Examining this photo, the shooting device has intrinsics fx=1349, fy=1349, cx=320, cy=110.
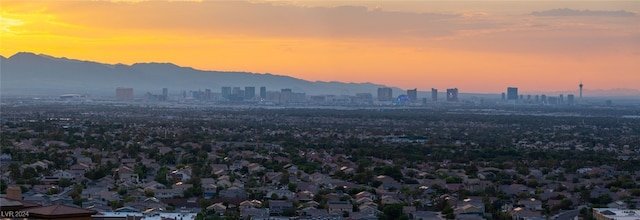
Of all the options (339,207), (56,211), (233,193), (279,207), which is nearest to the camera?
(56,211)

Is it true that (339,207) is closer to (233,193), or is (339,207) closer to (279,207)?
(279,207)

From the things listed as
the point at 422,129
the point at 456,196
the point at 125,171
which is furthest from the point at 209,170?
the point at 422,129

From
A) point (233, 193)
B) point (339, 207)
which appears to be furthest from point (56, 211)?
point (233, 193)

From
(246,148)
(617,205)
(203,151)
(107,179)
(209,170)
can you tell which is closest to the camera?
(617,205)

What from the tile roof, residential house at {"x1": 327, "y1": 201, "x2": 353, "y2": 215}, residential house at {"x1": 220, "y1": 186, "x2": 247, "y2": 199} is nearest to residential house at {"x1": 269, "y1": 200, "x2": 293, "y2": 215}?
residential house at {"x1": 327, "y1": 201, "x2": 353, "y2": 215}

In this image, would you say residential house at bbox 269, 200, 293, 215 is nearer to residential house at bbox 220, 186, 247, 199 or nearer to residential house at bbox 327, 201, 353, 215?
residential house at bbox 327, 201, 353, 215

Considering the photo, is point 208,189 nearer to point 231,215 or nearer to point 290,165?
point 231,215

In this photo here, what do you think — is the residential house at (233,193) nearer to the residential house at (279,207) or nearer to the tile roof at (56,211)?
the residential house at (279,207)

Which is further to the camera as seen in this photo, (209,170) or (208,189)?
(209,170)

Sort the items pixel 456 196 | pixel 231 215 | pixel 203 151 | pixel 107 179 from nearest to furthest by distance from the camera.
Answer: pixel 231 215 < pixel 456 196 < pixel 107 179 < pixel 203 151

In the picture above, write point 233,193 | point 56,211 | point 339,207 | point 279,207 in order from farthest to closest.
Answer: point 233,193, point 339,207, point 279,207, point 56,211

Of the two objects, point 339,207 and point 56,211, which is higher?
point 56,211
